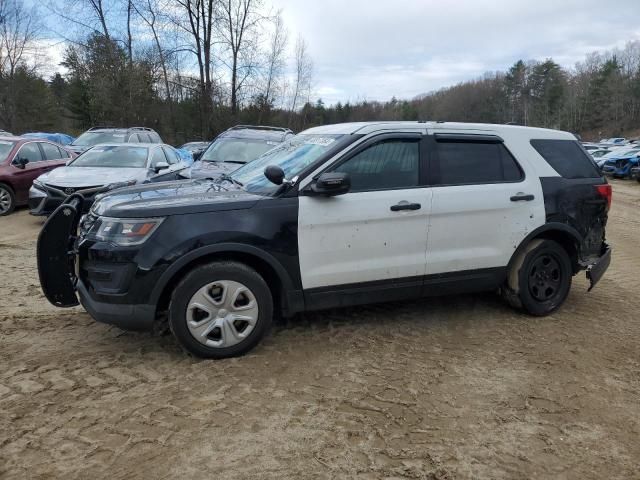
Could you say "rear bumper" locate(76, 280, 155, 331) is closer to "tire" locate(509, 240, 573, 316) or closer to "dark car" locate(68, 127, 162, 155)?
"tire" locate(509, 240, 573, 316)

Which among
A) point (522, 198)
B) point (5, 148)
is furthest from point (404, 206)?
point (5, 148)

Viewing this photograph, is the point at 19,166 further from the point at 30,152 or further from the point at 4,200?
the point at 4,200

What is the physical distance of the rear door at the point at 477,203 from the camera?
425cm

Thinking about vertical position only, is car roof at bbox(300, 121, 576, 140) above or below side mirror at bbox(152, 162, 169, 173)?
above

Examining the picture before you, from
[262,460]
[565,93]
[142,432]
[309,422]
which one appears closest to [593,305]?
[309,422]

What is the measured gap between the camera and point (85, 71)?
104ft

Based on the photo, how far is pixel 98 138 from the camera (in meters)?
14.1

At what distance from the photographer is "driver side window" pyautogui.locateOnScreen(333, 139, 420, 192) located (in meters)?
4.00

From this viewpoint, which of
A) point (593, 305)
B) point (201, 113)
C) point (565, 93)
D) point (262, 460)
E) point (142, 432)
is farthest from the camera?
point (565, 93)

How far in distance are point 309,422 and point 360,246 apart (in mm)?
1502

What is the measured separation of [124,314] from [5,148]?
9135 millimetres

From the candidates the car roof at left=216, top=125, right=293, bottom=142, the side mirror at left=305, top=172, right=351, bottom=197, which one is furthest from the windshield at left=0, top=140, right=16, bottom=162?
the side mirror at left=305, top=172, right=351, bottom=197

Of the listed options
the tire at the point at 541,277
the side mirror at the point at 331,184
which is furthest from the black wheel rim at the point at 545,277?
the side mirror at the point at 331,184

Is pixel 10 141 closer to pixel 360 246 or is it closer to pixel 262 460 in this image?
pixel 360 246
